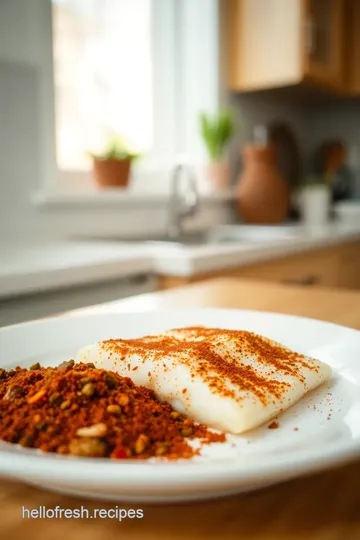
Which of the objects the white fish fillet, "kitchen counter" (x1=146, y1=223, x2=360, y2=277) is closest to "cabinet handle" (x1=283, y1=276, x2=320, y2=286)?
"kitchen counter" (x1=146, y1=223, x2=360, y2=277)

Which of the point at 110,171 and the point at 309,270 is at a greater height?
the point at 110,171

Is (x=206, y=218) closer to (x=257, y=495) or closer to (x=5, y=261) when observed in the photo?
(x=5, y=261)

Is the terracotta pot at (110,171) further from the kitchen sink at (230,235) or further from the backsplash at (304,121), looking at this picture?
the backsplash at (304,121)

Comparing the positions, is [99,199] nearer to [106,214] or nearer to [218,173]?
[106,214]

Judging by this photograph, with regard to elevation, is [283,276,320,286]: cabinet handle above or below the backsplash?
below

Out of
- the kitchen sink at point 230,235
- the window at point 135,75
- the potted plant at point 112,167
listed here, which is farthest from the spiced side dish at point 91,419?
the kitchen sink at point 230,235

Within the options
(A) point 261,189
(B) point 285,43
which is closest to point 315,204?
(A) point 261,189

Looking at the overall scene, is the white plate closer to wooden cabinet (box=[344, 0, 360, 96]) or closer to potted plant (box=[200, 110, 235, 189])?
potted plant (box=[200, 110, 235, 189])
